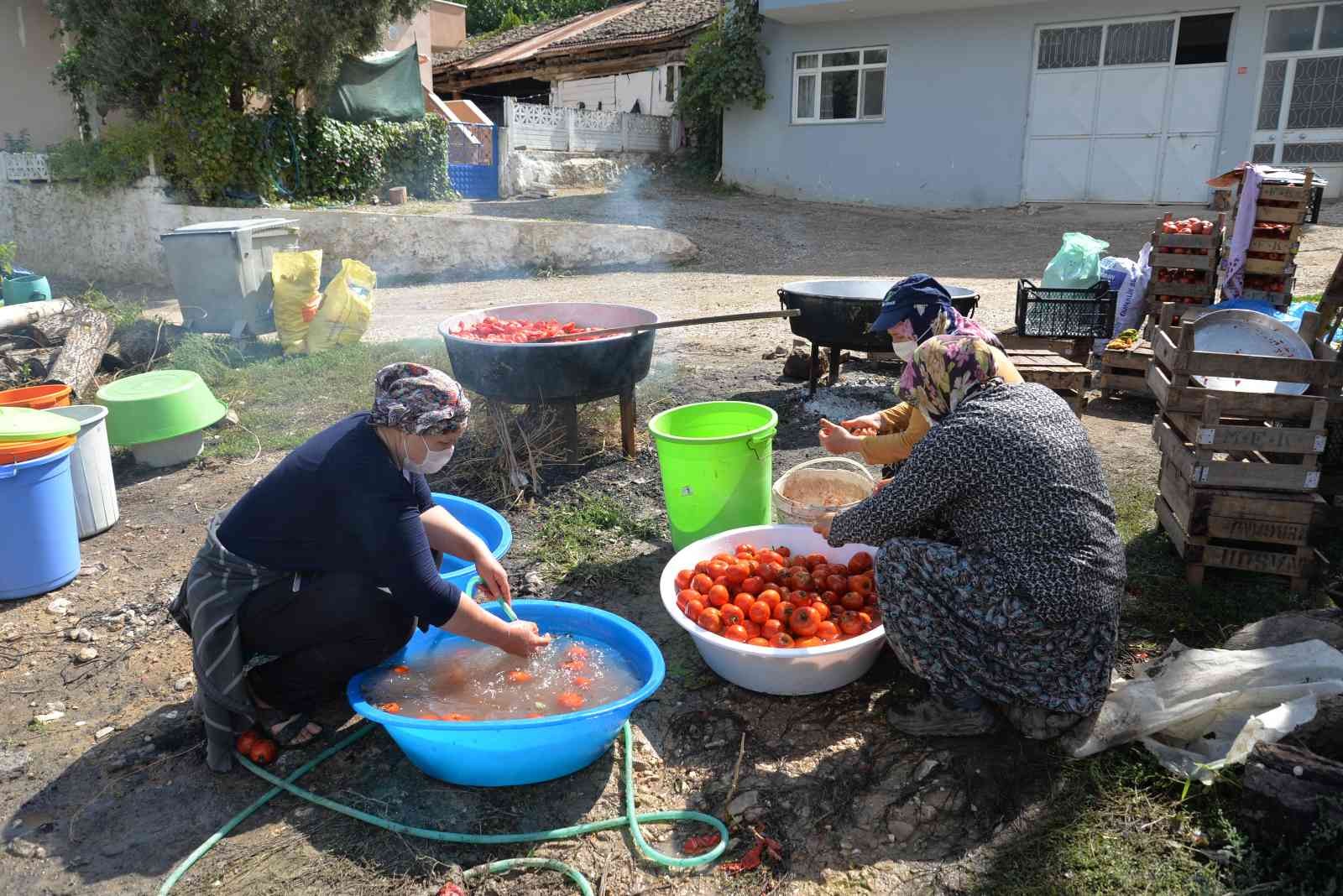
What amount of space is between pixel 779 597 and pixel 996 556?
2.82 ft

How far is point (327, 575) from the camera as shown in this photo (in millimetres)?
2795

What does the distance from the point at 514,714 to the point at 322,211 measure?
11.5 metres

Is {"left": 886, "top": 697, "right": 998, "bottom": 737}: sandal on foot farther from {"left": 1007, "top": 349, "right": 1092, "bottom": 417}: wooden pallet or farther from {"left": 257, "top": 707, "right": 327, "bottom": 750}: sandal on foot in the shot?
{"left": 1007, "top": 349, "right": 1092, "bottom": 417}: wooden pallet

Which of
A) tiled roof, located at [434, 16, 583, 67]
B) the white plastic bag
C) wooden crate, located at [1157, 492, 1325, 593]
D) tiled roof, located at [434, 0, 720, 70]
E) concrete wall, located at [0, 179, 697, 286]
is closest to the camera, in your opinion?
wooden crate, located at [1157, 492, 1325, 593]

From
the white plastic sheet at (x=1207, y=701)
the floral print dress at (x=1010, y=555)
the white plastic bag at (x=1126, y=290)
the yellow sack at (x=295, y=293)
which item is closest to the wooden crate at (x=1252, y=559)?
the white plastic sheet at (x=1207, y=701)

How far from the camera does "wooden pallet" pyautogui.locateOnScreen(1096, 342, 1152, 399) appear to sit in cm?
604

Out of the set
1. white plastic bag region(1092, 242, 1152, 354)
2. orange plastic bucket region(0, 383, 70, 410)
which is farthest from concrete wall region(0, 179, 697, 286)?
orange plastic bucket region(0, 383, 70, 410)

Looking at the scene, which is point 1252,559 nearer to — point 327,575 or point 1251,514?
point 1251,514

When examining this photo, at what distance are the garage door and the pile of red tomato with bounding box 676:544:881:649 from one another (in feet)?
43.7

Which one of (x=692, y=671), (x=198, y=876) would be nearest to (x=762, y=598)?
(x=692, y=671)

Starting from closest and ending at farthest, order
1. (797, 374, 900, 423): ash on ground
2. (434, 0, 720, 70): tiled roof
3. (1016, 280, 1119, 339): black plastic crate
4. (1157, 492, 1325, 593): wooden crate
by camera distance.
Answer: (1157, 492, 1325, 593): wooden crate → (797, 374, 900, 423): ash on ground → (1016, 280, 1119, 339): black plastic crate → (434, 0, 720, 70): tiled roof

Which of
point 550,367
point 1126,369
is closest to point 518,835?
point 550,367

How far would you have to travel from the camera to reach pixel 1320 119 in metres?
12.7

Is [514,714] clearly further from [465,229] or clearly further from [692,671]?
[465,229]
